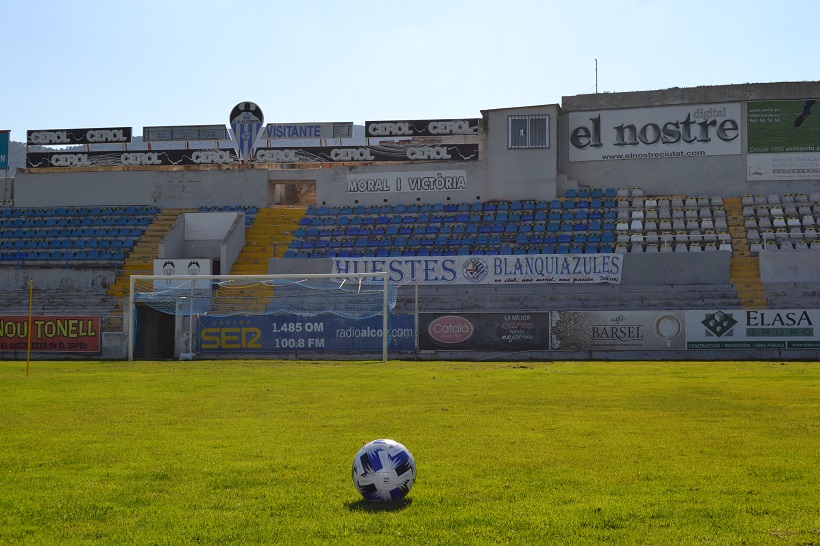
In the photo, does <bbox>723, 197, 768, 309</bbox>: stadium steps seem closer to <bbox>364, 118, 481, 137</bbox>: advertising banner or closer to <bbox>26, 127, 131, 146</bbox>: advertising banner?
<bbox>364, 118, 481, 137</bbox>: advertising banner

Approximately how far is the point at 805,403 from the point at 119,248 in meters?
39.7

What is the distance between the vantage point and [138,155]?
58156 mm

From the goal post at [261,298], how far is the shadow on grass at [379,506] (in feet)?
95.9

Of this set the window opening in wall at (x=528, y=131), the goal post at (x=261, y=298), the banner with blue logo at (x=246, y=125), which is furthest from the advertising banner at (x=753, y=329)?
the banner with blue logo at (x=246, y=125)

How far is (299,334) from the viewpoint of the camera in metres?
39.4

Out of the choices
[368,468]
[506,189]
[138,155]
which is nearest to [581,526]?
[368,468]

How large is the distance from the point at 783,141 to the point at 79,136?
40907 mm

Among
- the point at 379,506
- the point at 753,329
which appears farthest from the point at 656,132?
the point at 379,506

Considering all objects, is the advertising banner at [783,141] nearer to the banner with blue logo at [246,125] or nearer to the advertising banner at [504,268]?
the advertising banner at [504,268]

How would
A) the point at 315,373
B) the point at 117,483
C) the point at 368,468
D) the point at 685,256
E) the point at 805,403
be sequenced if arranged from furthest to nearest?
the point at 685,256, the point at 315,373, the point at 805,403, the point at 117,483, the point at 368,468

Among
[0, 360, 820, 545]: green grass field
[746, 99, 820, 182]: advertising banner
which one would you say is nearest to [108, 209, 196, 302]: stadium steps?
[0, 360, 820, 545]: green grass field

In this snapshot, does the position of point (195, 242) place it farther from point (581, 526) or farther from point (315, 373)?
point (581, 526)

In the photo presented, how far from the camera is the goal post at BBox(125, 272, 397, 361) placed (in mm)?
39281

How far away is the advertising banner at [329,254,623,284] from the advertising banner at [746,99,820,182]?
12.4 m
